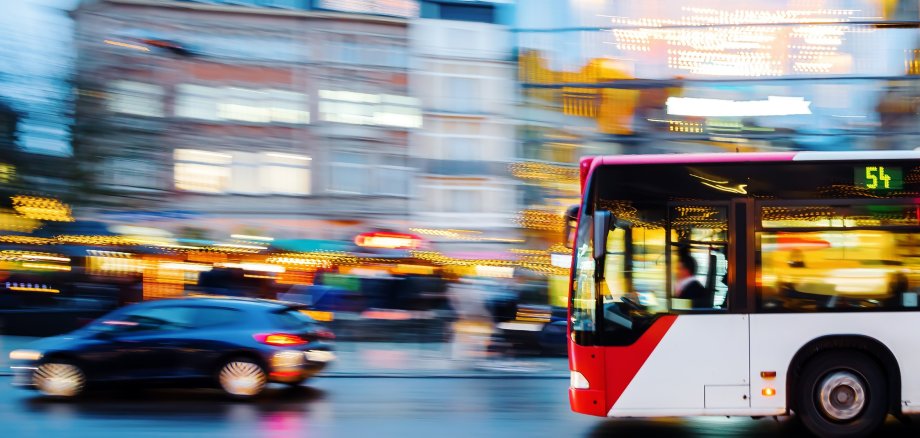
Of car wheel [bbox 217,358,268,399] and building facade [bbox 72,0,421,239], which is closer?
car wheel [bbox 217,358,268,399]

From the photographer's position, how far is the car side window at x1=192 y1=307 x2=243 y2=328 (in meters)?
12.2

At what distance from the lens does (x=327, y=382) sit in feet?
46.5

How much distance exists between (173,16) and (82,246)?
1151cm

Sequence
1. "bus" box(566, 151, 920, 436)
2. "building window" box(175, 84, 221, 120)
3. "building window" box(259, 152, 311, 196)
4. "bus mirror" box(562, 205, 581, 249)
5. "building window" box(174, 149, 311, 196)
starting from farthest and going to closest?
"building window" box(259, 152, 311, 196), "building window" box(174, 149, 311, 196), "building window" box(175, 84, 221, 120), "bus mirror" box(562, 205, 581, 249), "bus" box(566, 151, 920, 436)

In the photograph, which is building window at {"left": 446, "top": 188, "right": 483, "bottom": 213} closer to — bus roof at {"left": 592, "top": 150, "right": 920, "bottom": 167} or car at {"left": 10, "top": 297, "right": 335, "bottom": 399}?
car at {"left": 10, "top": 297, "right": 335, "bottom": 399}

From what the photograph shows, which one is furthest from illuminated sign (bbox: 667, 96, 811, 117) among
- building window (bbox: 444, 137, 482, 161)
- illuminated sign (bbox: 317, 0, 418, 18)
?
illuminated sign (bbox: 317, 0, 418, 18)

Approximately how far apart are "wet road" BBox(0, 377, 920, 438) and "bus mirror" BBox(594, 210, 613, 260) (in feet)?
6.99

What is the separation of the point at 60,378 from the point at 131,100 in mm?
13067

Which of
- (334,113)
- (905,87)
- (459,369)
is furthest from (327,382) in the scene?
(334,113)

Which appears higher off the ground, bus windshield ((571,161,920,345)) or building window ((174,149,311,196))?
building window ((174,149,311,196))

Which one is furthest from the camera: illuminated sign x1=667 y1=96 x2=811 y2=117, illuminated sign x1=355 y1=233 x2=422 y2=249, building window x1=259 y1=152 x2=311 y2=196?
building window x1=259 y1=152 x2=311 y2=196

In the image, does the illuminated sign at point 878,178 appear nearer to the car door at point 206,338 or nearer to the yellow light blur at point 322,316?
the car door at point 206,338

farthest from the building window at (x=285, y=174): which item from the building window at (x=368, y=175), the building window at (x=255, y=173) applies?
the building window at (x=368, y=175)

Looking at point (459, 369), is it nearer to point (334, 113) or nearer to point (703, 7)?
point (703, 7)
